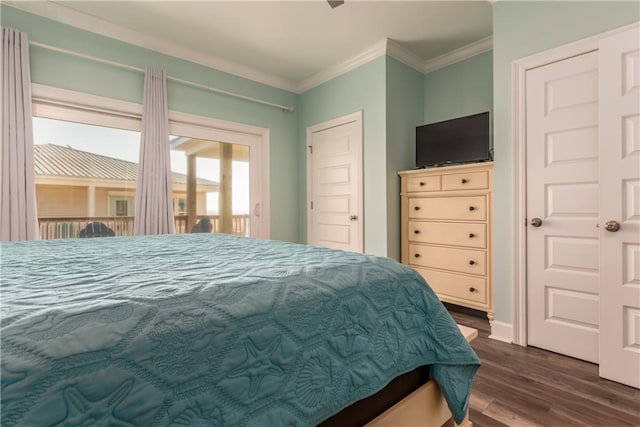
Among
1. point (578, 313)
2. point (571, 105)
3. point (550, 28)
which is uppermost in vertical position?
point (550, 28)

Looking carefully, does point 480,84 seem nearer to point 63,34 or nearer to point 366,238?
point 366,238

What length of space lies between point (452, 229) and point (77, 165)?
3486 millimetres

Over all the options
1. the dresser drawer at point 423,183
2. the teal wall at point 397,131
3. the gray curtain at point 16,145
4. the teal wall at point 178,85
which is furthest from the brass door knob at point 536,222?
the gray curtain at point 16,145

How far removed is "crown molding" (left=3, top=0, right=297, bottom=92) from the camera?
102 inches

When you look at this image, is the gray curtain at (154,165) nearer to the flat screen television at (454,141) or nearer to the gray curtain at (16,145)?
the gray curtain at (16,145)

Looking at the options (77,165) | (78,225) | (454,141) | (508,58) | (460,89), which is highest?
(460,89)

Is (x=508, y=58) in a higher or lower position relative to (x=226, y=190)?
higher

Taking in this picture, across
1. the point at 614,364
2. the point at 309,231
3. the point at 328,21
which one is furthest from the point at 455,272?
the point at 328,21

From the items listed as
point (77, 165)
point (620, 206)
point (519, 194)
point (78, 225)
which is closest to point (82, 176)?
point (77, 165)

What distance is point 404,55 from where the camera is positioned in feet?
11.3

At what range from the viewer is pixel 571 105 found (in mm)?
2107

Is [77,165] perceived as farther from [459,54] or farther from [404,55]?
[459,54]

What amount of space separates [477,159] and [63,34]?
3.77 meters

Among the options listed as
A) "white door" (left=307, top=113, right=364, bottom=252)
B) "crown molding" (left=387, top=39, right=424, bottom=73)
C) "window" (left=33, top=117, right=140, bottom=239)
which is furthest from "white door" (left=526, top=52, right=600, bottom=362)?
"window" (left=33, top=117, right=140, bottom=239)
